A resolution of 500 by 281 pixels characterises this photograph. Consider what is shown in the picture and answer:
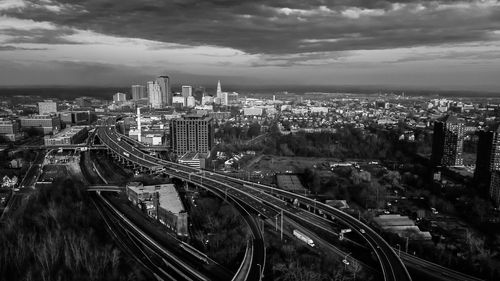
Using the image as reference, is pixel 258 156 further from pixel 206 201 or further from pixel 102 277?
pixel 102 277

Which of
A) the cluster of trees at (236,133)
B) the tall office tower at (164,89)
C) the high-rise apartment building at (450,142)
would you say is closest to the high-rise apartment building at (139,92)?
the tall office tower at (164,89)

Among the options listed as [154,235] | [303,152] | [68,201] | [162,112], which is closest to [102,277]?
[154,235]

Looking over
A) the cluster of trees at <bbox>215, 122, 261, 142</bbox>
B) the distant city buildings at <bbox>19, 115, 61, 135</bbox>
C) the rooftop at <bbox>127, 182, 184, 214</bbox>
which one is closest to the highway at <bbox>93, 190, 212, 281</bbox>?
the rooftop at <bbox>127, 182, 184, 214</bbox>

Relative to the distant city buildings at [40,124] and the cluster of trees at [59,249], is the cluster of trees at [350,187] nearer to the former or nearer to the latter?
the cluster of trees at [59,249]

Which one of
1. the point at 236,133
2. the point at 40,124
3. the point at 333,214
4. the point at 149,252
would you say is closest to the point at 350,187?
the point at 333,214

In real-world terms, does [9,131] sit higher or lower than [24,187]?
higher

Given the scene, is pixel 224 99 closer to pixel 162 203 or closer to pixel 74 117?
pixel 74 117
